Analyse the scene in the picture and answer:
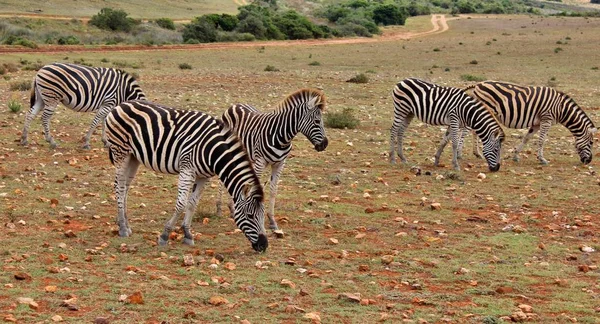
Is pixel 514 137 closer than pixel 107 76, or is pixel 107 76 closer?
pixel 107 76

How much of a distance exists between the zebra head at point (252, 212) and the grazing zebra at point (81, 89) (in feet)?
27.6

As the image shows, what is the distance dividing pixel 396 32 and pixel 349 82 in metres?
50.9

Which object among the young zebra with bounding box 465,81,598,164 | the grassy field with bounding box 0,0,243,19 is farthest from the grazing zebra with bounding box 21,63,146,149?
the grassy field with bounding box 0,0,243,19

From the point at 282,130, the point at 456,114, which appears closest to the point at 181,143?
the point at 282,130

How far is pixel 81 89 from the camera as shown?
17609 mm

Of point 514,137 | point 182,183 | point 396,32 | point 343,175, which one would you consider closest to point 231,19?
point 396,32

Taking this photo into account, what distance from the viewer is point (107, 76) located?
17812mm

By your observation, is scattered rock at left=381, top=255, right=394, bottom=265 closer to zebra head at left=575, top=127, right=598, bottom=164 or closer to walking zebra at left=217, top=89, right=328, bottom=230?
walking zebra at left=217, top=89, right=328, bottom=230

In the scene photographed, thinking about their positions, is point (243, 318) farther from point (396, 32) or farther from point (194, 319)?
point (396, 32)

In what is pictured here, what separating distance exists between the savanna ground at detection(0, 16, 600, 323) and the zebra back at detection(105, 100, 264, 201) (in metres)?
1.12

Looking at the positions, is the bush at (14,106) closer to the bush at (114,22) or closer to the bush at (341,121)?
the bush at (341,121)

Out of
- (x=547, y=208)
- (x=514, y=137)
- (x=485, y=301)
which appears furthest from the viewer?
(x=514, y=137)

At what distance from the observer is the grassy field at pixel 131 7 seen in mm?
80812

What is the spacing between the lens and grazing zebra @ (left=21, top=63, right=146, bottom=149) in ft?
57.8
